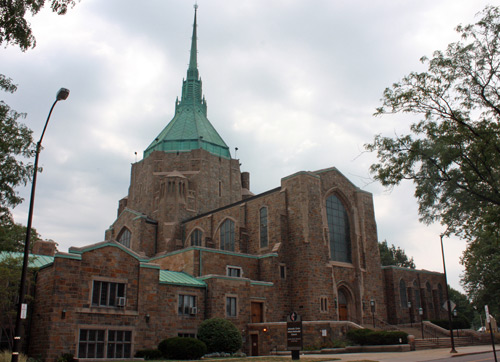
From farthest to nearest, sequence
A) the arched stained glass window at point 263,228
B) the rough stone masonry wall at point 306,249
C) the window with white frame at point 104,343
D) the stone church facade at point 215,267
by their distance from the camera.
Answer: the arched stained glass window at point 263,228, the rough stone masonry wall at point 306,249, the stone church facade at point 215,267, the window with white frame at point 104,343

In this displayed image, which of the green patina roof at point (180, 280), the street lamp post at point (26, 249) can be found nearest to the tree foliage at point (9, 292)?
the street lamp post at point (26, 249)

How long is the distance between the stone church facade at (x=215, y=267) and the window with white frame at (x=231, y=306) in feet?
0.21

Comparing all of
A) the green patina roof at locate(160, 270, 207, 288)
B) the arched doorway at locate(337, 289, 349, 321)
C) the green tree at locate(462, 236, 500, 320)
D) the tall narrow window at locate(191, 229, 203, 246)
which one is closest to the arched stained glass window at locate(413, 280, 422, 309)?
the green tree at locate(462, 236, 500, 320)

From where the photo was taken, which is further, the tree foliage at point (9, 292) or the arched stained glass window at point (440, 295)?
the arched stained glass window at point (440, 295)

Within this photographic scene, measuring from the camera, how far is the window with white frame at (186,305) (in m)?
27.7

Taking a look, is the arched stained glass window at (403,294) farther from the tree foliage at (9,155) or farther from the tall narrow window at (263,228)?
the tree foliage at (9,155)

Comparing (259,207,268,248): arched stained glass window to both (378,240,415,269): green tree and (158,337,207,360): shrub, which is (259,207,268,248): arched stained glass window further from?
(378,240,415,269): green tree

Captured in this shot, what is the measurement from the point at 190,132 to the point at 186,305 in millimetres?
32361

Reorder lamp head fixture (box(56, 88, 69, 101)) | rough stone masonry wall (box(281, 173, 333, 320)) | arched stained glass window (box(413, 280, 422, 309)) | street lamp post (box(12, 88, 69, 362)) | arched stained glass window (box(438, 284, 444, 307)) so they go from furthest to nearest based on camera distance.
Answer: arched stained glass window (box(438, 284, 444, 307))
arched stained glass window (box(413, 280, 422, 309))
rough stone masonry wall (box(281, 173, 333, 320))
lamp head fixture (box(56, 88, 69, 101))
street lamp post (box(12, 88, 69, 362))

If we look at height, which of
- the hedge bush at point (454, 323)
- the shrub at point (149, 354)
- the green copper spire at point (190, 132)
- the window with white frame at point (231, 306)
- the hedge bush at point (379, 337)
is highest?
the green copper spire at point (190, 132)

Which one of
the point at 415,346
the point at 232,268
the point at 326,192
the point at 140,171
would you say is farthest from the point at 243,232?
the point at 140,171

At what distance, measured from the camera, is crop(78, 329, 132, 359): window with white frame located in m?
22.5

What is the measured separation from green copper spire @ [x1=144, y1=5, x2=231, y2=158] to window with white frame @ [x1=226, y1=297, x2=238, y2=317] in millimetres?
27741

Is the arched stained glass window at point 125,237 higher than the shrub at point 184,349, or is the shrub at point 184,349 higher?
the arched stained glass window at point 125,237
